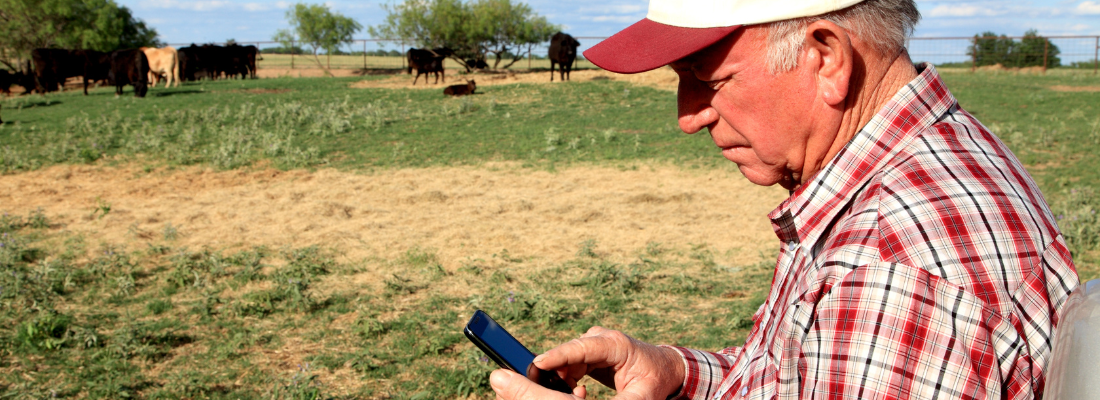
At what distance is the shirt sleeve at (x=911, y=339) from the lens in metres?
0.92

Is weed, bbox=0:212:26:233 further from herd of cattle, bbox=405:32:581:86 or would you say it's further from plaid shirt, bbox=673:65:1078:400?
herd of cattle, bbox=405:32:581:86

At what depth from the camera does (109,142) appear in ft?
38.0

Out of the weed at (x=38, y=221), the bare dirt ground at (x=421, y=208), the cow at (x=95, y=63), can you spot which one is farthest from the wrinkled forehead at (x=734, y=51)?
the cow at (x=95, y=63)

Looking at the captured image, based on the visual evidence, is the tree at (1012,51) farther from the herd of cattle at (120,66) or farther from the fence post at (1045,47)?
the herd of cattle at (120,66)

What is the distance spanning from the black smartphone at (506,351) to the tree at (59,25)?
124 feet

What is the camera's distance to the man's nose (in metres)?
1.36

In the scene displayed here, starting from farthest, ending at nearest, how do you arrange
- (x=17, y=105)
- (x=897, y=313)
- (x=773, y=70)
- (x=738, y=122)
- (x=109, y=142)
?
(x=17, y=105) < (x=109, y=142) < (x=738, y=122) < (x=773, y=70) < (x=897, y=313)

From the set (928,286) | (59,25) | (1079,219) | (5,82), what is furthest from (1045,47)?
(59,25)

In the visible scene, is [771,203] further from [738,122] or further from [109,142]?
[109,142]

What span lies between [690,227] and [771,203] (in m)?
1.23

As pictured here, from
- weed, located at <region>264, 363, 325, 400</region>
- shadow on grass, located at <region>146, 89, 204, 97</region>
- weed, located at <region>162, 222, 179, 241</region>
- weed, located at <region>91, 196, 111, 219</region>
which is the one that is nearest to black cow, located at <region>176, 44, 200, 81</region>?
shadow on grass, located at <region>146, 89, 204, 97</region>

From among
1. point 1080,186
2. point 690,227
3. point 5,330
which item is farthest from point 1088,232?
point 5,330

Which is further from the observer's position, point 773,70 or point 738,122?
point 738,122

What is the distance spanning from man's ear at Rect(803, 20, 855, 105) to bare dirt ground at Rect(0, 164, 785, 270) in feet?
15.6
